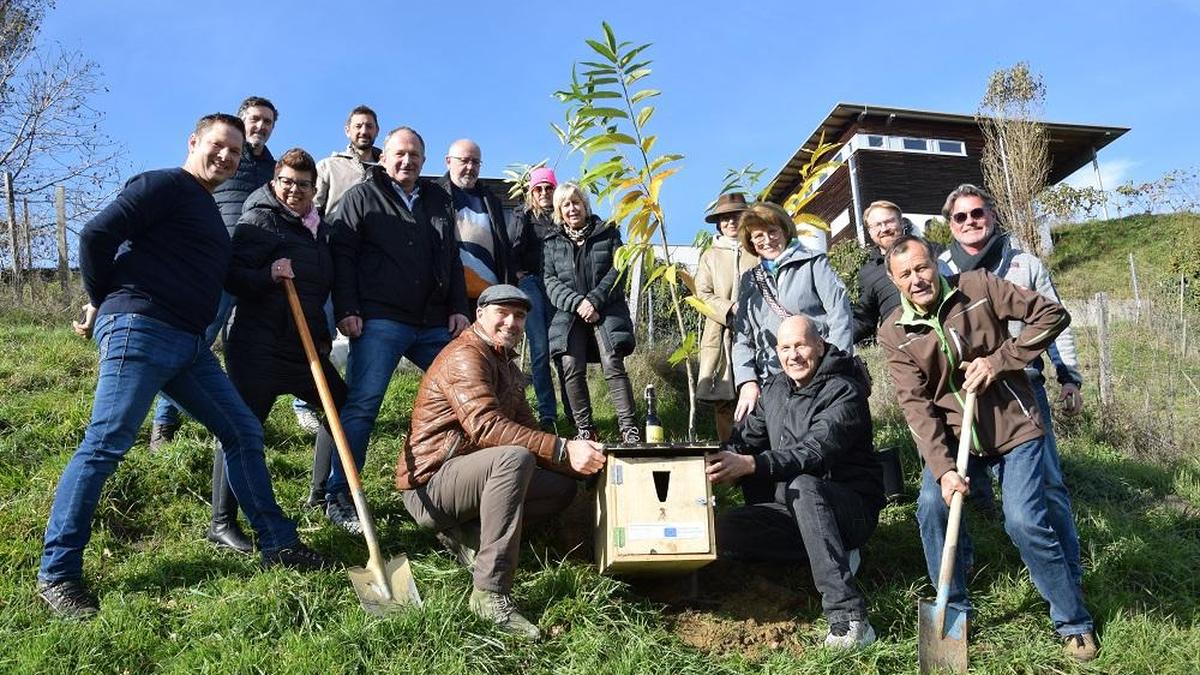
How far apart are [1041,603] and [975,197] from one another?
2.06 m

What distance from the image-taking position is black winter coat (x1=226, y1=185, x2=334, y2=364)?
175 inches

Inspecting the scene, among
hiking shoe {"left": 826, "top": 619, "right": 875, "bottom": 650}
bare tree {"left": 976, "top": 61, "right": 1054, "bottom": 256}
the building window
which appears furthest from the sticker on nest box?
the building window

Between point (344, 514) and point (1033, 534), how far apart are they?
3245mm

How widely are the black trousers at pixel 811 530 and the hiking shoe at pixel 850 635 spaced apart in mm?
25

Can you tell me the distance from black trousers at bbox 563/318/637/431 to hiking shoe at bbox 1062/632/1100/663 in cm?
273

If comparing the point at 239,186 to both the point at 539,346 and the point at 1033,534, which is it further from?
the point at 1033,534

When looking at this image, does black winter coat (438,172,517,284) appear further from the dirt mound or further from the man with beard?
the dirt mound

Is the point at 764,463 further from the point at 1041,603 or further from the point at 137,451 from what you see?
the point at 137,451

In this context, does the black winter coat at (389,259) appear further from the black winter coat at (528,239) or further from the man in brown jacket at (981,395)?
the man in brown jacket at (981,395)

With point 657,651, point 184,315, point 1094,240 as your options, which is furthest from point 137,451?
point 1094,240

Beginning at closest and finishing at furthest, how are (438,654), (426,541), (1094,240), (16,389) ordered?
1. (438,654)
2. (426,541)
3. (16,389)
4. (1094,240)

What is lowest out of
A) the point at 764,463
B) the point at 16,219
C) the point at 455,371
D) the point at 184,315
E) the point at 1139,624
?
the point at 1139,624

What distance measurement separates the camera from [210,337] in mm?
4555

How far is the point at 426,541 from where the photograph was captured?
445cm
